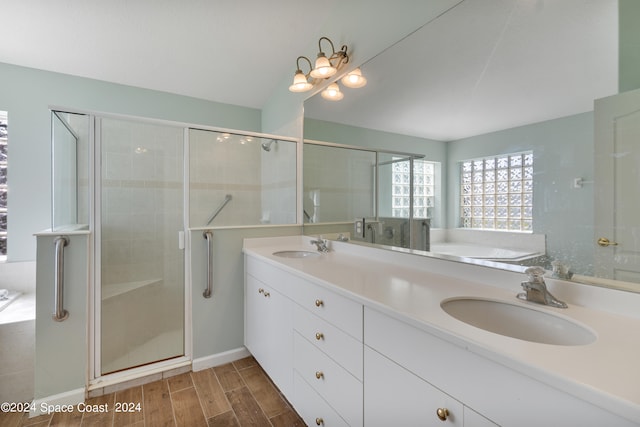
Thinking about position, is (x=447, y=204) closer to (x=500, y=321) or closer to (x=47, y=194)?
(x=500, y=321)

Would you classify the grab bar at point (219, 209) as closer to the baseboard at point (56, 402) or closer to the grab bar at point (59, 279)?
the grab bar at point (59, 279)

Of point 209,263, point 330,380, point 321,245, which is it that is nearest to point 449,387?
point 330,380

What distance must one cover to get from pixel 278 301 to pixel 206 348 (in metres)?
0.86

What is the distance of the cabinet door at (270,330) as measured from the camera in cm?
160

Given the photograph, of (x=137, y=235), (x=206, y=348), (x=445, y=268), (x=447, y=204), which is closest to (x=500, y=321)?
(x=445, y=268)

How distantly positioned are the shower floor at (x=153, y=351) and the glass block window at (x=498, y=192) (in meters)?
2.07

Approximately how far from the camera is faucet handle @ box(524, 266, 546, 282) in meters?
0.97

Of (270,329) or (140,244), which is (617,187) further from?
(140,244)

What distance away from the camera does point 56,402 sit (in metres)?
1.67

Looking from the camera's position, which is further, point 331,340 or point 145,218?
point 145,218

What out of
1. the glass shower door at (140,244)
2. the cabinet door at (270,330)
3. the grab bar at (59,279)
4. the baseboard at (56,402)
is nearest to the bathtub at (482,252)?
the cabinet door at (270,330)

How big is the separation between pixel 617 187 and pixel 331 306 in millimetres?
1055

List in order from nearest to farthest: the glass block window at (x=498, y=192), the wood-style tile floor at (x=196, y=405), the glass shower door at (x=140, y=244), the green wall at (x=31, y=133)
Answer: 1. the glass block window at (x=498, y=192)
2. the wood-style tile floor at (x=196, y=405)
3. the glass shower door at (x=140, y=244)
4. the green wall at (x=31, y=133)

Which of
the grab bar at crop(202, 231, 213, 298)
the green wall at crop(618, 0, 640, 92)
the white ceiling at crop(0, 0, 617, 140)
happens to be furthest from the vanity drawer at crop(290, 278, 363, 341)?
the green wall at crop(618, 0, 640, 92)
